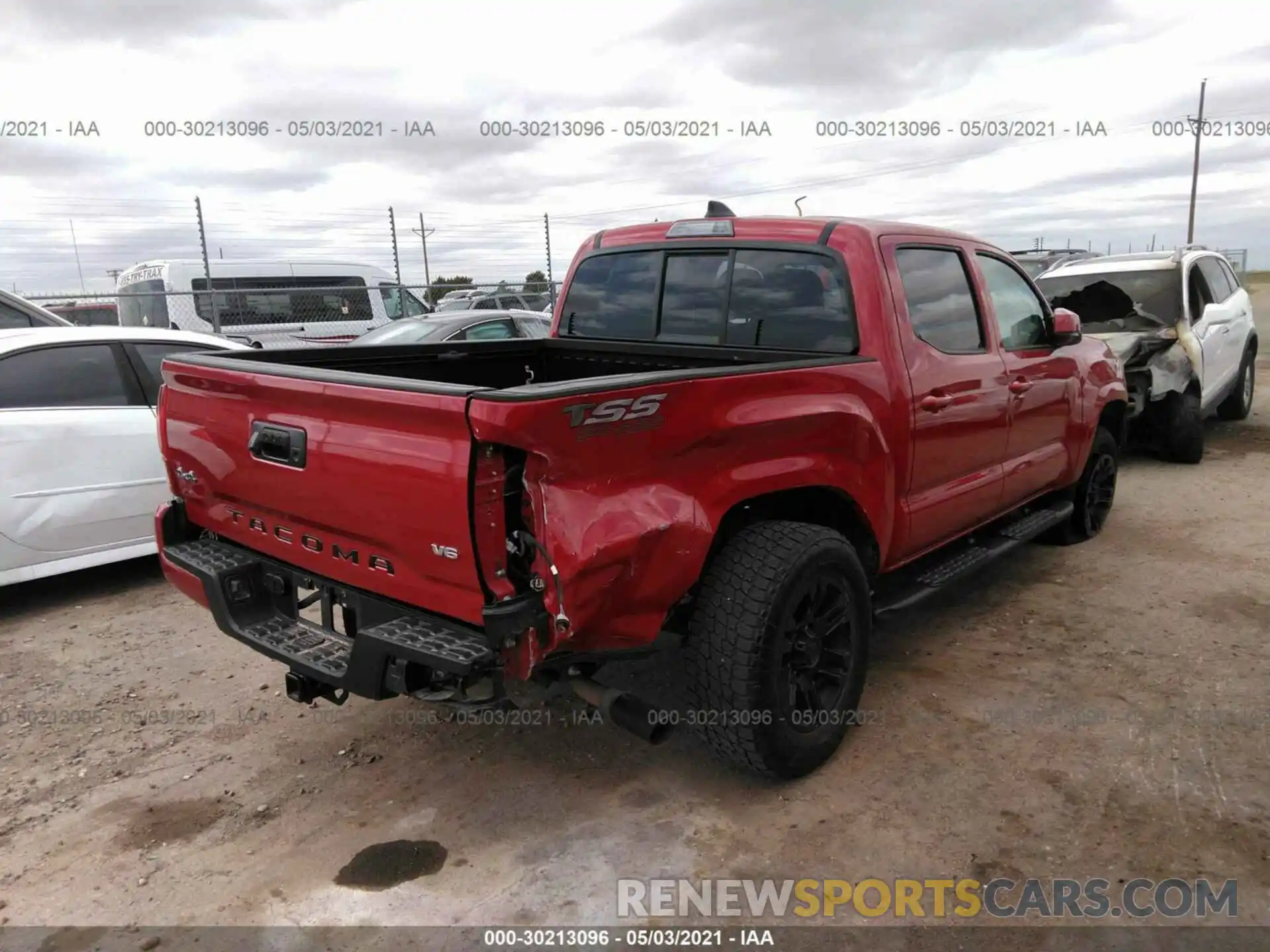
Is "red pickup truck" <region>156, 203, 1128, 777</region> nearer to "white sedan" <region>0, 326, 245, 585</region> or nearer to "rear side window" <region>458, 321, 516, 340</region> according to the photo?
"white sedan" <region>0, 326, 245, 585</region>

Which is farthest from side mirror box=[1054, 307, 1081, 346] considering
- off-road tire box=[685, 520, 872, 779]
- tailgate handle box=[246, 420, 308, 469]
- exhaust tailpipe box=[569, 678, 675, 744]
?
tailgate handle box=[246, 420, 308, 469]

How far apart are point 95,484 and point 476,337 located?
178 inches

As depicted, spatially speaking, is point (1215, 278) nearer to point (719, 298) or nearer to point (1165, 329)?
point (1165, 329)

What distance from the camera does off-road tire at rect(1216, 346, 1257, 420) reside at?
Answer: 966cm

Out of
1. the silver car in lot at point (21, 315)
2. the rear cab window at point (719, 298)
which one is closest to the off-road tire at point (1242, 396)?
the rear cab window at point (719, 298)

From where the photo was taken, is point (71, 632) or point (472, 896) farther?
point (71, 632)

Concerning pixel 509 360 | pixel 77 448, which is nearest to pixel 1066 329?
pixel 509 360

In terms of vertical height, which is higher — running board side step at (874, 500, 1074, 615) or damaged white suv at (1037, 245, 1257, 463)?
damaged white suv at (1037, 245, 1257, 463)

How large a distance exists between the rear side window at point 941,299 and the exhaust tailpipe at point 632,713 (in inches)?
78.0

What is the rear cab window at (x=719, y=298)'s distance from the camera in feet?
12.1

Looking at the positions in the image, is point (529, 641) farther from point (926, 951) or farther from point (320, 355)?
point (320, 355)

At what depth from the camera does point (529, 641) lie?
2494 millimetres

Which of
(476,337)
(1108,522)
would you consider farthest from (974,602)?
(476,337)

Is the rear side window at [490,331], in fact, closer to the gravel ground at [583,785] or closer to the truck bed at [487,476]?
the gravel ground at [583,785]
